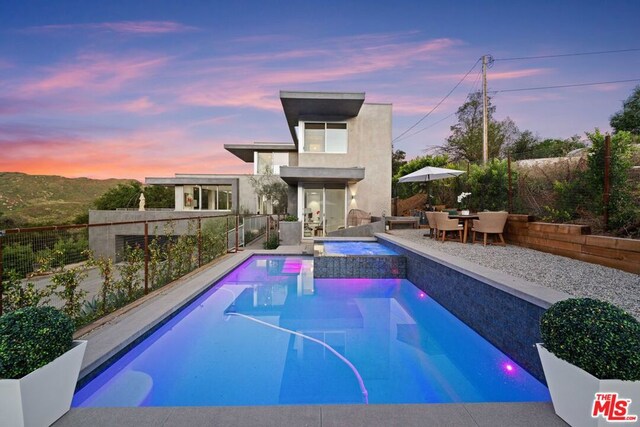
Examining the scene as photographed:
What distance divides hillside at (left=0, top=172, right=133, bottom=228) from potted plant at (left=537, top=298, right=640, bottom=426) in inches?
1243

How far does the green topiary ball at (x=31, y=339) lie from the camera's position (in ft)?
6.54

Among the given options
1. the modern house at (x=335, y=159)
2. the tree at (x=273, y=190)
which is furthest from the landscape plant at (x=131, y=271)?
the tree at (x=273, y=190)

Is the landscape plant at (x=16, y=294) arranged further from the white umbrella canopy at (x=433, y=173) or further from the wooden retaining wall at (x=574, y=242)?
the white umbrella canopy at (x=433, y=173)

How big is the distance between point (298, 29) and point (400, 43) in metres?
4.86

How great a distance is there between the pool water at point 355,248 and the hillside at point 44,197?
25.4 metres

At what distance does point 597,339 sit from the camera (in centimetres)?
198

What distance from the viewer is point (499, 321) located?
4082 mm

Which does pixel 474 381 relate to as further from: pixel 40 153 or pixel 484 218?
pixel 40 153

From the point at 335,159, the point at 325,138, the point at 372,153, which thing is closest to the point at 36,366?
the point at 335,159

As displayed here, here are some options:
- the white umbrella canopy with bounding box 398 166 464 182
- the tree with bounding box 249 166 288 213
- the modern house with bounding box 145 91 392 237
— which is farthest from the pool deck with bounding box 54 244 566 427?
the tree with bounding box 249 166 288 213

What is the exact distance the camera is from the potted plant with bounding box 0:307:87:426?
1.96 meters

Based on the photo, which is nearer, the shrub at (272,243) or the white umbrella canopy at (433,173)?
the white umbrella canopy at (433,173)

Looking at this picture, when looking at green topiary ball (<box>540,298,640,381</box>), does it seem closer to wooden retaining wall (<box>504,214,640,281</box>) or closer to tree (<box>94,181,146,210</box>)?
wooden retaining wall (<box>504,214,640,281</box>)

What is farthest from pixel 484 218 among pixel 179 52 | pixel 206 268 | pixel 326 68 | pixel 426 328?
pixel 179 52
